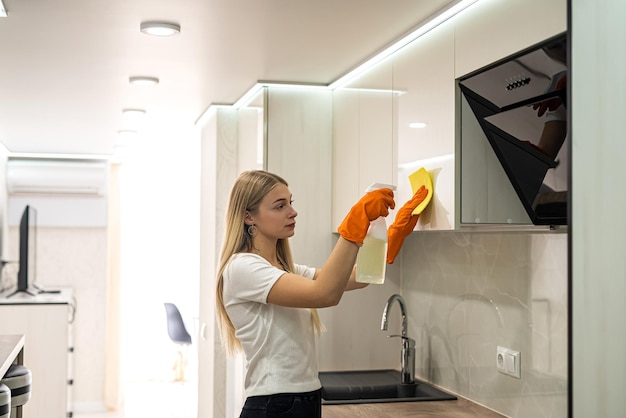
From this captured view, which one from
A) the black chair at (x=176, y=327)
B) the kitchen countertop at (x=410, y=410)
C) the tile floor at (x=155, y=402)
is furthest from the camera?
the black chair at (x=176, y=327)

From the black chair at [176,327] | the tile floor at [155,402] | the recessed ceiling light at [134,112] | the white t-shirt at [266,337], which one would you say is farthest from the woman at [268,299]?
the black chair at [176,327]

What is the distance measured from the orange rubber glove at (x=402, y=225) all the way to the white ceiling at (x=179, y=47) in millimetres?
596

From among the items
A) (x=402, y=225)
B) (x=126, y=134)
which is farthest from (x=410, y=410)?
(x=126, y=134)

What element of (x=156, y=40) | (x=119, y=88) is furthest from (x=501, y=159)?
(x=119, y=88)

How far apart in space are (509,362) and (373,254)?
0.84m

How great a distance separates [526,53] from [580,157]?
0.33 m

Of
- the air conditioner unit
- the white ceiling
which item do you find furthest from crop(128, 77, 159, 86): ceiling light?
the air conditioner unit

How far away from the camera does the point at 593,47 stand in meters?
1.79

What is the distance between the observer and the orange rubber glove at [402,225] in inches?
99.7

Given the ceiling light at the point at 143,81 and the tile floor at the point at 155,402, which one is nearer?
the ceiling light at the point at 143,81

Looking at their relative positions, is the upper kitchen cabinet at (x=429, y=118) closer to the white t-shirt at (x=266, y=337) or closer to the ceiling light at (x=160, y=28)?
the white t-shirt at (x=266, y=337)

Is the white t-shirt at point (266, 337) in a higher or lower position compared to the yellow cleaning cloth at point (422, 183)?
lower

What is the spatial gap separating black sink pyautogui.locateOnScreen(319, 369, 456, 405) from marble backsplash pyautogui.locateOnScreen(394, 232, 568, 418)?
0.32 ft

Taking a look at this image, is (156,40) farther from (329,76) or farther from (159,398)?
(159,398)
